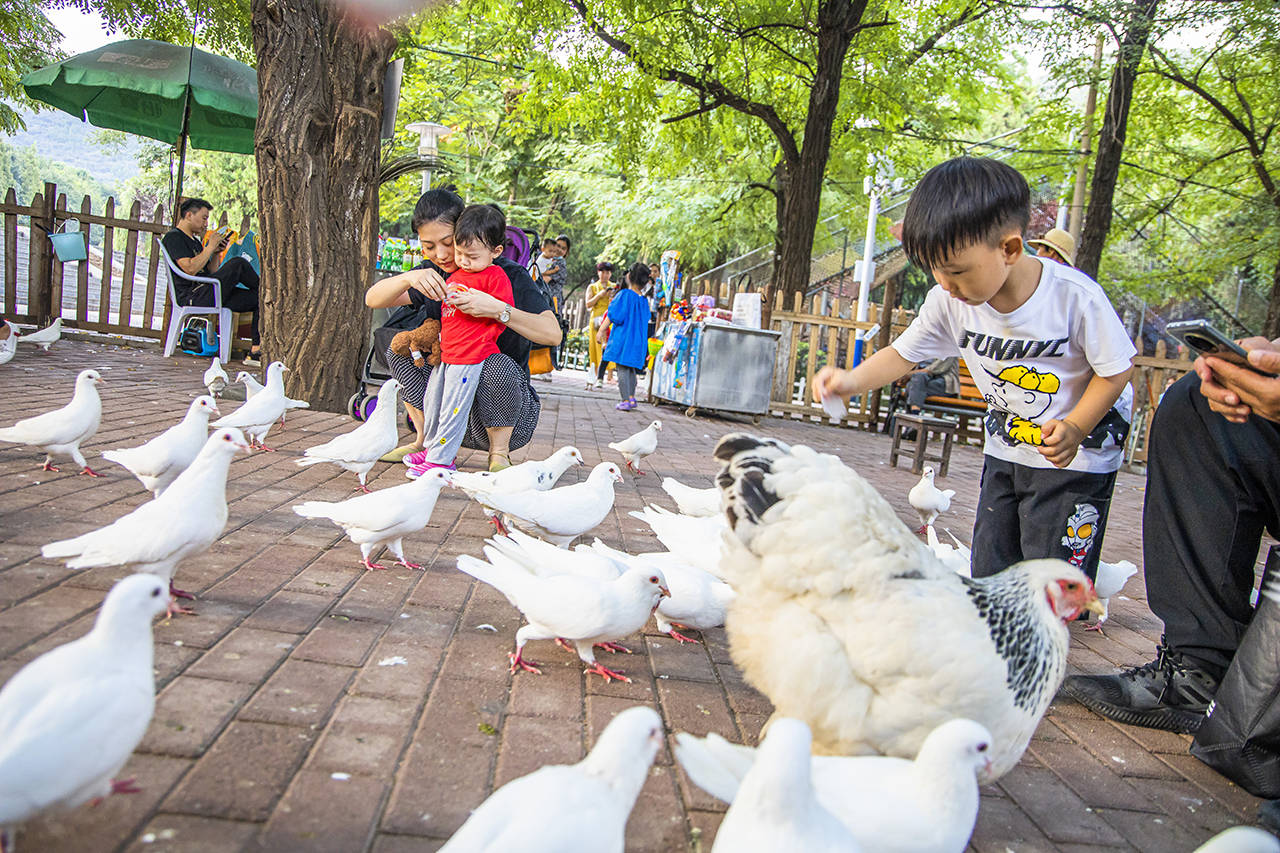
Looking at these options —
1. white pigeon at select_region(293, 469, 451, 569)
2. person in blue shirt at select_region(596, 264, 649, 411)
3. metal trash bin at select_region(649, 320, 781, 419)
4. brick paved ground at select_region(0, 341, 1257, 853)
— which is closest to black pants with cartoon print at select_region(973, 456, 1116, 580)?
brick paved ground at select_region(0, 341, 1257, 853)

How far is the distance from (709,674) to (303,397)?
568cm

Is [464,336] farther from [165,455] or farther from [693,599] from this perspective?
[693,599]

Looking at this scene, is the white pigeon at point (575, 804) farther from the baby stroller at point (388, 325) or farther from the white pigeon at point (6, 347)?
the white pigeon at point (6, 347)

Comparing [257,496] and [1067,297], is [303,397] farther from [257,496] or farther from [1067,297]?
[1067,297]

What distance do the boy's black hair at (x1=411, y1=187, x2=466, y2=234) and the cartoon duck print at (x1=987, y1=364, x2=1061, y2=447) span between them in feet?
12.5

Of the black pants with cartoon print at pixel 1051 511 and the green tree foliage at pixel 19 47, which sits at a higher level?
the green tree foliage at pixel 19 47

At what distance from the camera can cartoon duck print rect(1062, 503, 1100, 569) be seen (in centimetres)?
329

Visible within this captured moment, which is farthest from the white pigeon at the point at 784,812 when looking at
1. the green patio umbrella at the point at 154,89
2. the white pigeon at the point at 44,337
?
the green patio umbrella at the point at 154,89

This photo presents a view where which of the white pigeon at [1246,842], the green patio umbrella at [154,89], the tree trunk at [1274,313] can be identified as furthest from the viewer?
the tree trunk at [1274,313]

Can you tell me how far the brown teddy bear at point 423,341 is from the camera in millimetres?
5887

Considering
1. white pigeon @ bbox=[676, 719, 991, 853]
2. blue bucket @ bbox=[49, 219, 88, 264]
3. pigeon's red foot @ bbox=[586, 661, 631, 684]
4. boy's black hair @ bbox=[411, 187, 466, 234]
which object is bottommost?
pigeon's red foot @ bbox=[586, 661, 631, 684]

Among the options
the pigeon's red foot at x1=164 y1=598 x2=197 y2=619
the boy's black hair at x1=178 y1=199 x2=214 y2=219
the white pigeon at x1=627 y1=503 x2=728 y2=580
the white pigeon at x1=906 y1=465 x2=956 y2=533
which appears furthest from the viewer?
the boy's black hair at x1=178 y1=199 x2=214 y2=219

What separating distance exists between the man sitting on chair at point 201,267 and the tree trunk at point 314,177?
3622 mm

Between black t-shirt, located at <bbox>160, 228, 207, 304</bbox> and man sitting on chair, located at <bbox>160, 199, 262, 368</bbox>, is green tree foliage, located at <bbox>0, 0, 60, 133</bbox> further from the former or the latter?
black t-shirt, located at <bbox>160, 228, 207, 304</bbox>
